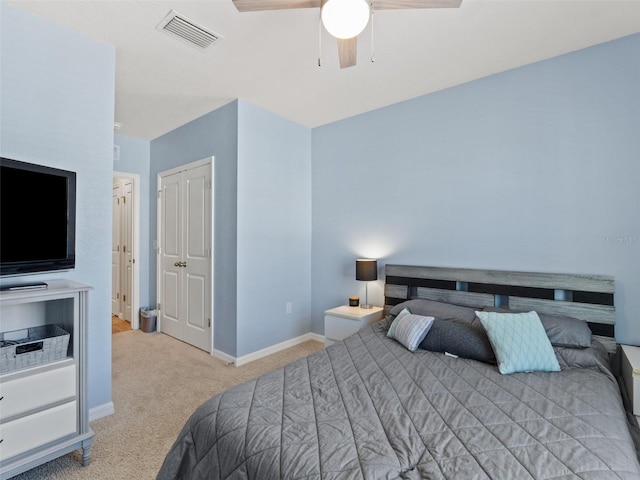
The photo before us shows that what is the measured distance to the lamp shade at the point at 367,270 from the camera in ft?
10.5

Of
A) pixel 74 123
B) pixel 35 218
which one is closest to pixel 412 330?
pixel 35 218

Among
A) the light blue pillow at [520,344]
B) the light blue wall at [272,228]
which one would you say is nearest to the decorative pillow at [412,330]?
the light blue pillow at [520,344]

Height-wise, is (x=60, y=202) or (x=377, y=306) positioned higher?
(x=60, y=202)

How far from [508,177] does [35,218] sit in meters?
3.33

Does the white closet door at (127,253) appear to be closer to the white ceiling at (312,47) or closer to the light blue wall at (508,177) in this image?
the white ceiling at (312,47)

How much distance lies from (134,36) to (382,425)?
2790 millimetres

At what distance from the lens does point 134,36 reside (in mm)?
2191

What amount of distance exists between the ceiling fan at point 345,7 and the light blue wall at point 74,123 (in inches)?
53.4

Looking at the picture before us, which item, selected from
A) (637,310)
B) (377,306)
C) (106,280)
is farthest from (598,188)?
(106,280)

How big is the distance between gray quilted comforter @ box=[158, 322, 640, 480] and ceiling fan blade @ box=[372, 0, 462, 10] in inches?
74.4

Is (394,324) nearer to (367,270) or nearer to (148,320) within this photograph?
(367,270)

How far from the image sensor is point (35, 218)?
1.85 meters

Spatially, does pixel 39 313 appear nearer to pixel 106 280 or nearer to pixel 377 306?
pixel 106 280

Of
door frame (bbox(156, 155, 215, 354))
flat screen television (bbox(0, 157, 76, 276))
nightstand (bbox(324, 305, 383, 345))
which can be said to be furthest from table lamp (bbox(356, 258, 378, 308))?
flat screen television (bbox(0, 157, 76, 276))
